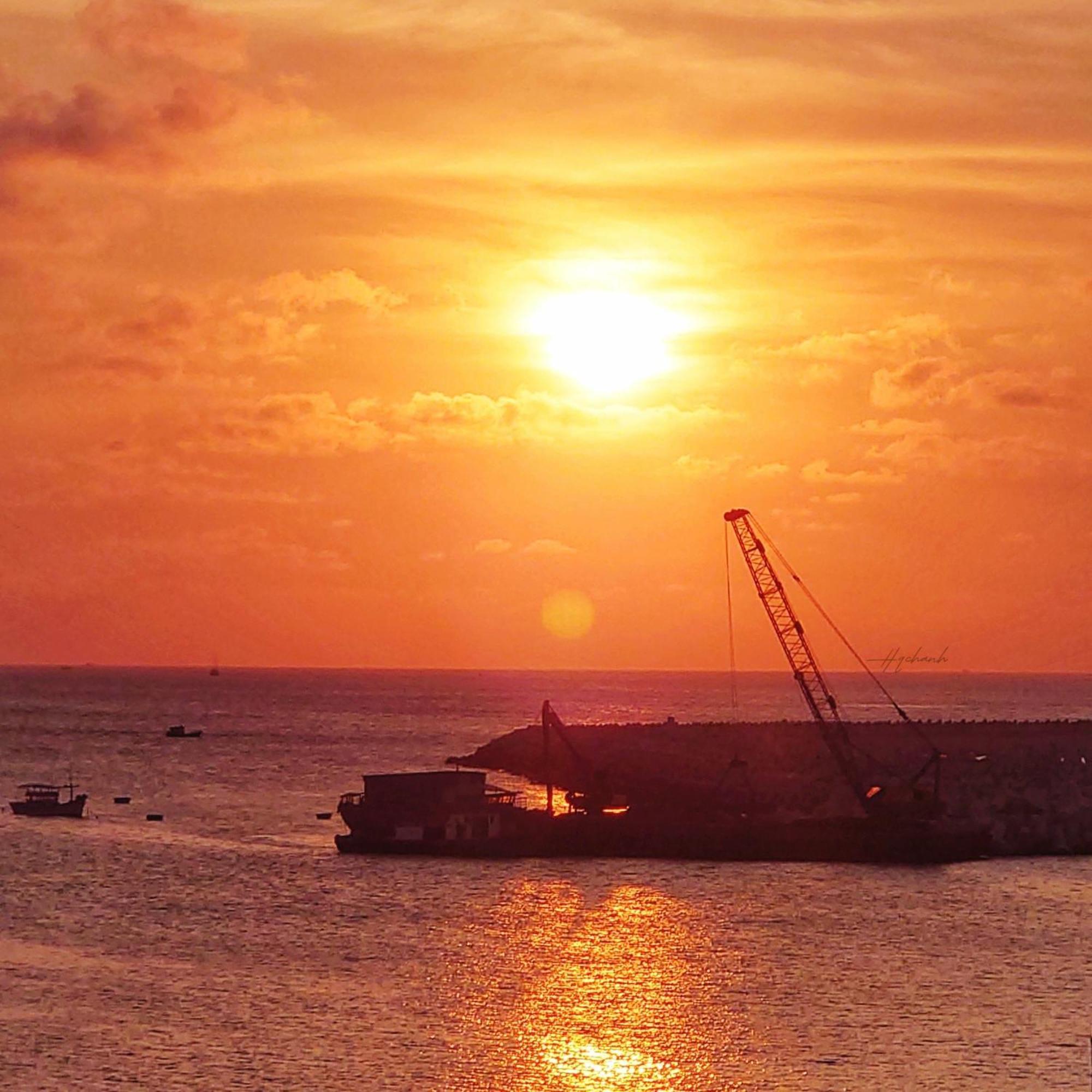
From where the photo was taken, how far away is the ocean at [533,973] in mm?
65250

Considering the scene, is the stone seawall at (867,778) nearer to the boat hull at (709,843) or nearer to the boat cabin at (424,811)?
the boat hull at (709,843)

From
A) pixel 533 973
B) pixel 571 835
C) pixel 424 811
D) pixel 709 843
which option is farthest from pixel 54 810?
pixel 533 973

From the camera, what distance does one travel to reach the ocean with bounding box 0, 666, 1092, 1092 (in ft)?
214

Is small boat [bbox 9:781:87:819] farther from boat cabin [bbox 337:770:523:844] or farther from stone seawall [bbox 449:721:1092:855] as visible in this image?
stone seawall [bbox 449:721:1092:855]

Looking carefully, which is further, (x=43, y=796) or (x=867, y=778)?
(x=867, y=778)

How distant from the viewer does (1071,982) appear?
81188 mm

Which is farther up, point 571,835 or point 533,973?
point 571,835

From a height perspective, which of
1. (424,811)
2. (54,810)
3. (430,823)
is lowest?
(430,823)

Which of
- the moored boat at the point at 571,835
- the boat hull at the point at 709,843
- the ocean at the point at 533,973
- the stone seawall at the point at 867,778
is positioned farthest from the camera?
the stone seawall at the point at 867,778

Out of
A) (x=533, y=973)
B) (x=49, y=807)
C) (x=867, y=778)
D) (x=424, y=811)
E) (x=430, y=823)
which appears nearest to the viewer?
(x=533, y=973)

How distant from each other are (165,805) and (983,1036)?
10995 cm

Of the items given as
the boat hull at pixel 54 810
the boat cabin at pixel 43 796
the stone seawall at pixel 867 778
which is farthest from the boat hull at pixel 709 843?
the boat cabin at pixel 43 796

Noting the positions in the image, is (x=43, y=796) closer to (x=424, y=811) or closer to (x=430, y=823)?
(x=424, y=811)

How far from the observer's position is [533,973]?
275 ft
